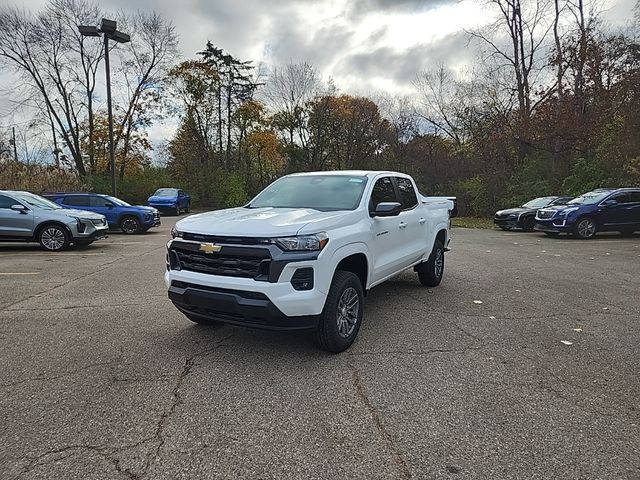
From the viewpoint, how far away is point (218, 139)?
35094 millimetres

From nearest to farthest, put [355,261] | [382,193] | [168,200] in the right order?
[355,261] < [382,193] < [168,200]

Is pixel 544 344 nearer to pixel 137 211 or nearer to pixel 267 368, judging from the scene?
pixel 267 368

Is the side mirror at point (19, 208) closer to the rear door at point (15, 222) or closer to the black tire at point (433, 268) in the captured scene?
the rear door at point (15, 222)

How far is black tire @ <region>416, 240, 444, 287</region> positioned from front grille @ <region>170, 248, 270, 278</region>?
3.66 meters

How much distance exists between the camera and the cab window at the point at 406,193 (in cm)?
600

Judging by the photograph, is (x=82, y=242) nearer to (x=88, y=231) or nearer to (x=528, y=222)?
(x=88, y=231)

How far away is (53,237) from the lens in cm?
1125

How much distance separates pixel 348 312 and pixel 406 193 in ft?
8.21

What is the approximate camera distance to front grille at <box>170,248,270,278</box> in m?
3.74

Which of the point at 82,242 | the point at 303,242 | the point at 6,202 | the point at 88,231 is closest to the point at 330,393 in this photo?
the point at 303,242

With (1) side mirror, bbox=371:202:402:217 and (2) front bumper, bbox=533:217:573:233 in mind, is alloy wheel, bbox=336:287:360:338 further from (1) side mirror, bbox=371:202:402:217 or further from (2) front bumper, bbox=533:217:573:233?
(2) front bumper, bbox=533:217:573:233

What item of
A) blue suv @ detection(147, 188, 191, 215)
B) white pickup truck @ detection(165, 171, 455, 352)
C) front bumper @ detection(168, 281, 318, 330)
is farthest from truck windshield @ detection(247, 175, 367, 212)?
blue suv @ detection(147, 188, 191, 215)

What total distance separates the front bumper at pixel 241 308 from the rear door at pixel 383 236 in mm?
1329

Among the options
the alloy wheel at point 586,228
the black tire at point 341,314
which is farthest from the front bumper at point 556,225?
the black tire at point 341,314
